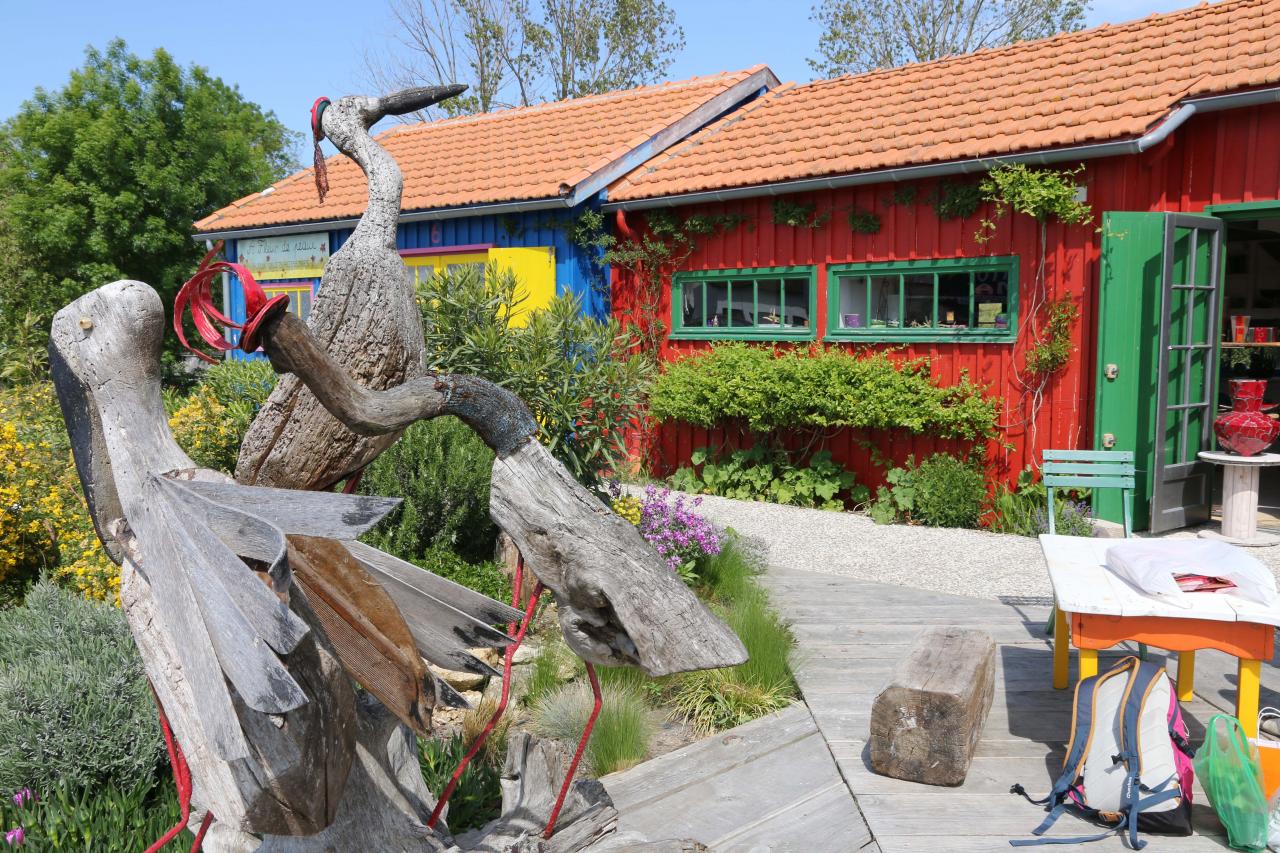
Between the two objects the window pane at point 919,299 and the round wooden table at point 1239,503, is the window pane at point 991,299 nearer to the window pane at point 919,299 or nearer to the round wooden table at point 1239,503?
the window pane at point 919,299

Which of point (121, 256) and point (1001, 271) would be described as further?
point (121, 256)

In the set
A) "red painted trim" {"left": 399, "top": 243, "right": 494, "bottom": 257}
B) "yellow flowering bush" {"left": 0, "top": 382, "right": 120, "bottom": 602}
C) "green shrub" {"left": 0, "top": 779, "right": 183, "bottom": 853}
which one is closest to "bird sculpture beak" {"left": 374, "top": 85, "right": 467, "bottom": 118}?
"green shrub" {"left": 0, "top": 779, "right": 183, "bottom": 853}

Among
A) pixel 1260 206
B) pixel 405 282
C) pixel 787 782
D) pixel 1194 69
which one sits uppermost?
pixel 1194 69

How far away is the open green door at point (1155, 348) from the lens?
24.2 feet

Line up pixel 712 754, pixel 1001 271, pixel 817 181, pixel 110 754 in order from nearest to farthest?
pixel 110 754, pixel 712 754, pixel 1001 271, pixel 817 181

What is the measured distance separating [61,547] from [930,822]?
15.4 feet

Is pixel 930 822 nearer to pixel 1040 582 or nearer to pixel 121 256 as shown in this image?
pixel 1040 582

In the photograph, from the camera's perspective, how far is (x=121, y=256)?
1655 cm

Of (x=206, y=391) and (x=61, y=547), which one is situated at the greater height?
(x=206, y=391)

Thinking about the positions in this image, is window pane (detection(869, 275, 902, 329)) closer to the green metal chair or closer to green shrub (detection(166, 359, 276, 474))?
the green metal chair

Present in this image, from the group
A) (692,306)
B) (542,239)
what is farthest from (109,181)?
(692,306)

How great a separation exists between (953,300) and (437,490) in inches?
214

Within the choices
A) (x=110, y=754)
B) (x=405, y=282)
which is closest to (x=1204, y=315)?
(x=405, y=282)

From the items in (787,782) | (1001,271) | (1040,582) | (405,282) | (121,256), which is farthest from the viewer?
(121,256)
